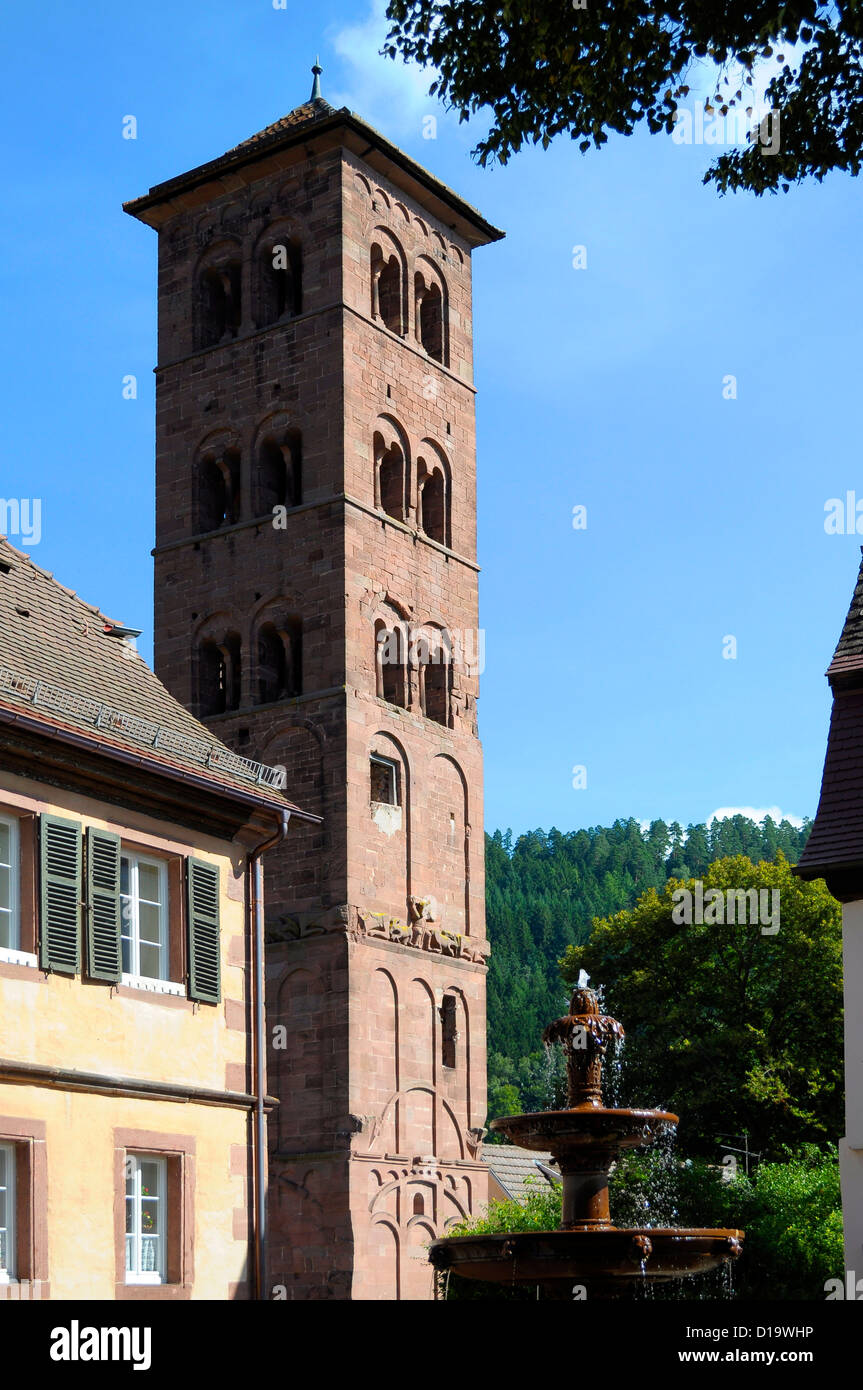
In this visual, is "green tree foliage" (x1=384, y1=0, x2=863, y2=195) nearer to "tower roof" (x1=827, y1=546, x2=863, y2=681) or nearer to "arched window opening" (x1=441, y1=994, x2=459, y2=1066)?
"tower roof" (x1=827, y1=546, x2=863, y2=681)

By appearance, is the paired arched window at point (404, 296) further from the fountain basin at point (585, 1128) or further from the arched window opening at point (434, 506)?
the fountain basin at point (585, 1128)

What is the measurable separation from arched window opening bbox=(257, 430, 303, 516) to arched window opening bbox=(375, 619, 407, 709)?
342 cm

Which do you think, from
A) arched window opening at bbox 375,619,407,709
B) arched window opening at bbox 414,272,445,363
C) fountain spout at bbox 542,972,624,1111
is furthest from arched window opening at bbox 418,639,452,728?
fountain spout at bbox 542,972,624,1111

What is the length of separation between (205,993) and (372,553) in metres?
22.0

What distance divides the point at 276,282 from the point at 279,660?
895cm

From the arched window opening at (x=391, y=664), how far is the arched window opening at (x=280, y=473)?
3420 mm

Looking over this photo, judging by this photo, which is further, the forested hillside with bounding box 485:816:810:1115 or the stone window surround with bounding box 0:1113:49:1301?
the forested hillside with bounding box 485:816:810:1115

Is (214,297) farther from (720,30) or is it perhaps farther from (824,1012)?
(720,30)

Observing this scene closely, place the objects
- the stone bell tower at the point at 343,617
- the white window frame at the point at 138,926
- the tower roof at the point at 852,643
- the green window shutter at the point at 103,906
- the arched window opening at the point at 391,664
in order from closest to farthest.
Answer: the green window shutter at the point at 103,906, the white window frame at the point at 138,926, the tower roof at the point at 852,643, the stone bell tower at the point at 343,617, the arched window opening at the point at 391,664

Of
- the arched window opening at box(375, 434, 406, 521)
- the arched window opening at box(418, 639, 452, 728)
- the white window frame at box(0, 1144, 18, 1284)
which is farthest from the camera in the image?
the arched window opening at box(375, 434, 406, 521)

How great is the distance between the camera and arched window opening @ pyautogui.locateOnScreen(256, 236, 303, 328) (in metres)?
44.5

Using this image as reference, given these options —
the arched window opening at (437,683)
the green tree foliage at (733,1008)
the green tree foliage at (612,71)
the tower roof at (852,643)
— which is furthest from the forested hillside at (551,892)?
the green tree foliage at (612,71)

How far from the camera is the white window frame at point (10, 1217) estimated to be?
17781 millimetres

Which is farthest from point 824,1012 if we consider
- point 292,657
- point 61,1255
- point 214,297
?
point 61,1255
